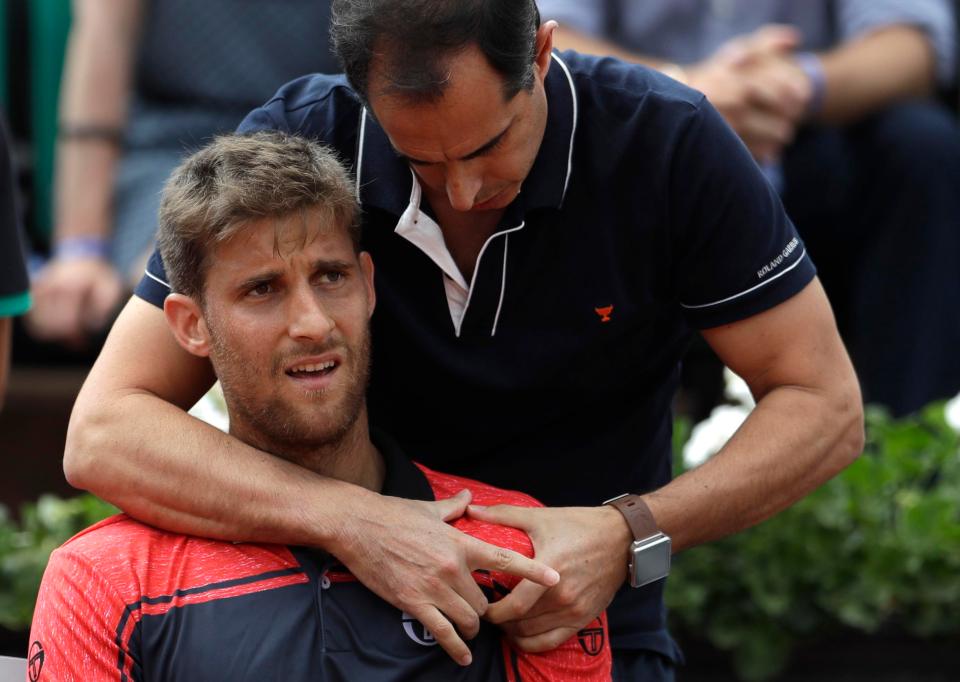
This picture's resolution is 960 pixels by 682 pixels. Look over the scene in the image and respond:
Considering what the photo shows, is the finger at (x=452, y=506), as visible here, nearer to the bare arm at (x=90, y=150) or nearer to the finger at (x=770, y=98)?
the finger at (x=770, y=98)

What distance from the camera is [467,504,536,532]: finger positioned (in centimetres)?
241

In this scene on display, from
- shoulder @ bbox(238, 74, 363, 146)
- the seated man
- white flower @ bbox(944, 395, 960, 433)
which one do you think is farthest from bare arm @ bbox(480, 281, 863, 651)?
white flower @ bbox(944, 395, 960, 433)

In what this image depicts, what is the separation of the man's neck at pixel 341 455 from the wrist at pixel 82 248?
6.49 ft

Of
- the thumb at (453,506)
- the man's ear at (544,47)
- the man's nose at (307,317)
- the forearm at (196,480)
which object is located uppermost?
the man's ear at (544,47)

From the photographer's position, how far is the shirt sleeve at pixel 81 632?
2.19 m

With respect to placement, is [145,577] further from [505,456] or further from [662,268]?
[662,268]

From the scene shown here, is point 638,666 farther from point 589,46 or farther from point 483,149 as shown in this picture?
point 589,46

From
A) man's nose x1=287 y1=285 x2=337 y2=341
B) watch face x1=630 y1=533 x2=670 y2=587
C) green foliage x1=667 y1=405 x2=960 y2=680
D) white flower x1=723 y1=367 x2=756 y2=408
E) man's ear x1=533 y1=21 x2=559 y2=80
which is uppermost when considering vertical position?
man's ear x1=533 y1=21 x2=559 y2=80

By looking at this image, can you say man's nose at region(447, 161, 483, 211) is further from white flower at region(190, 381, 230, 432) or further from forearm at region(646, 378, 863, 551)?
white flower at region(190, 381, 230, 432)

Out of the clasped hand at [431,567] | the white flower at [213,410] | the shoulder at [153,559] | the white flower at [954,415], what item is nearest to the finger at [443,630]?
the clasped hand at [431,567]

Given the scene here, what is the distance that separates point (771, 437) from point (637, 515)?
0.28 metres

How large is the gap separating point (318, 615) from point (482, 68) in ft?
2.81

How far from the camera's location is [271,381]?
236 cm

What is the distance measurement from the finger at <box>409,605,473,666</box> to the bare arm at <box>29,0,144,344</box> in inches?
89.5
